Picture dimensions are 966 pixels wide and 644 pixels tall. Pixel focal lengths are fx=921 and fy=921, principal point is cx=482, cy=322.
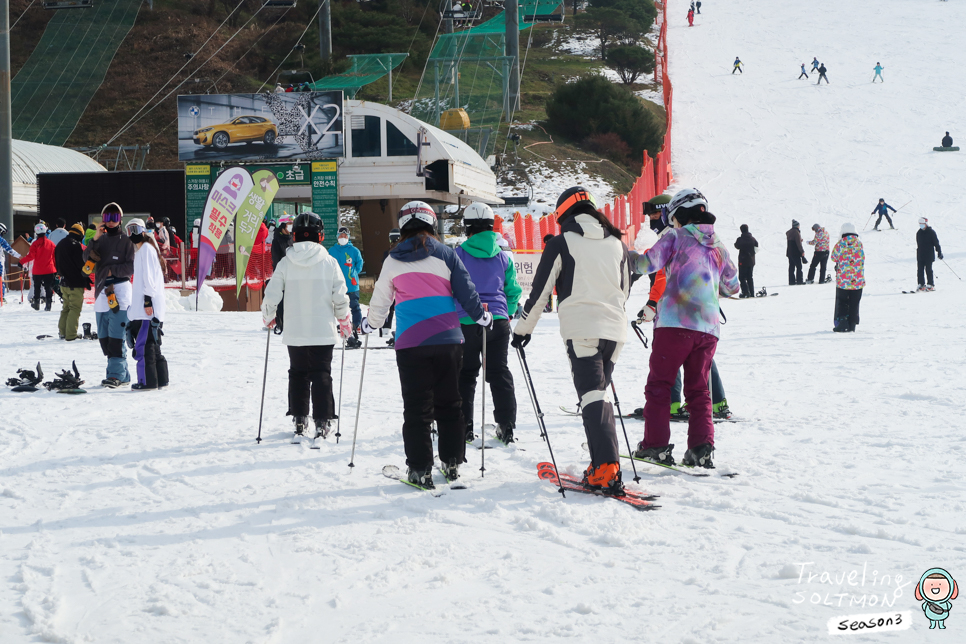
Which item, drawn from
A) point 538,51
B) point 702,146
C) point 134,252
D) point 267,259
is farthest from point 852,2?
point 134,252

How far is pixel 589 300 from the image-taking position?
468 centimetres

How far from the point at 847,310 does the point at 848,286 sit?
0.32 m

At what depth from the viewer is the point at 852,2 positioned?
65.7m

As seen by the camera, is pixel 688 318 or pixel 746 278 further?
pixel 746 278

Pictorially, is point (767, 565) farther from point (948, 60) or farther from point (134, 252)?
point (948, 60)

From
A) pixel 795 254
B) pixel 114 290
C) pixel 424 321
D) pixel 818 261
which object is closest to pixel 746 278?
pixel 795 254

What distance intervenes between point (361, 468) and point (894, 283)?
1676 cm

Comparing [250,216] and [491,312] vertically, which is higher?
[250,216]

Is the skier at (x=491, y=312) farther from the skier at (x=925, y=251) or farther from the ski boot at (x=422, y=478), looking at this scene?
the skier at (x=925, y=251)

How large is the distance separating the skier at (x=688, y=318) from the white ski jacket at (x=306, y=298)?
209cm

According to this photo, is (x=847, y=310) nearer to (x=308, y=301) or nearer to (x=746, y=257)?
(x=746, y=257)

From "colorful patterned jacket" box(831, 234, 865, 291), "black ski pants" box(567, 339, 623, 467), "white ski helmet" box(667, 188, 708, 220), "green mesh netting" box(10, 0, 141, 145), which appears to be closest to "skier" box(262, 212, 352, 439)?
"black ski pants" box(567, 339, 623, 467)

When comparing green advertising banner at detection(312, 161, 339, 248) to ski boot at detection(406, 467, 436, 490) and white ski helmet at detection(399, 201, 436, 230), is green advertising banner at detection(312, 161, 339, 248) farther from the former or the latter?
ski boot at detection(406, 467, 436, 490)

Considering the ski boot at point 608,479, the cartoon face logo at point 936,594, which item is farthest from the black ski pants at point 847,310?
the cartoon face logo at point 936,594
